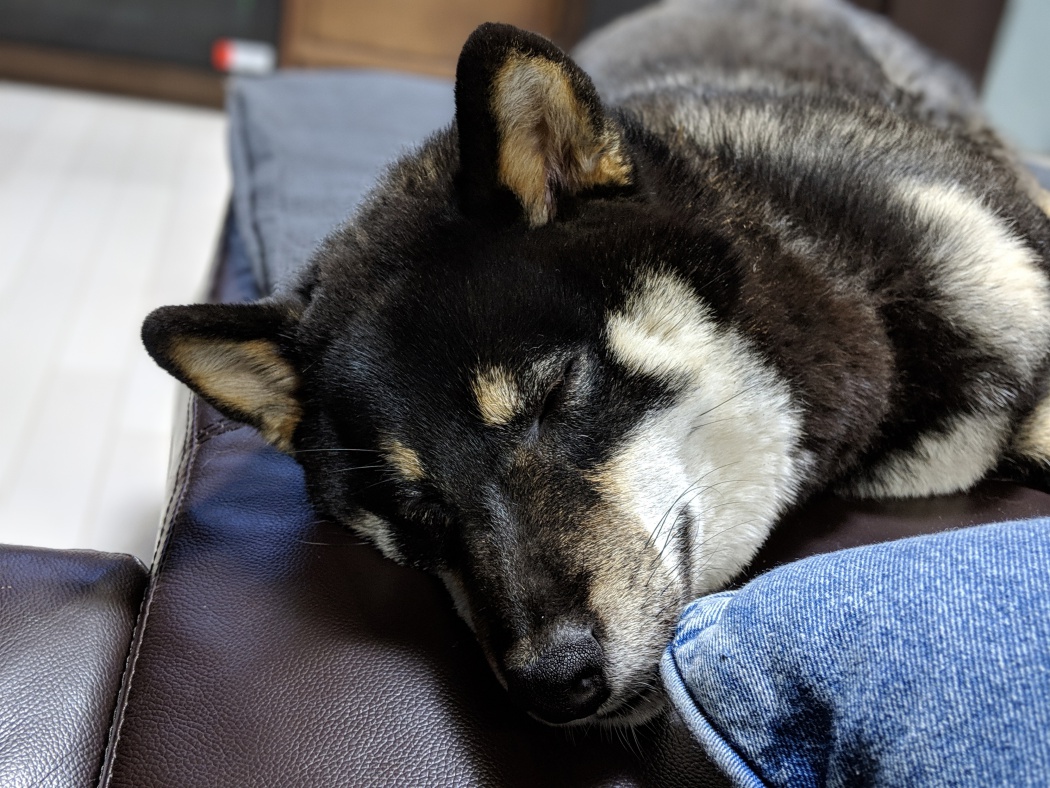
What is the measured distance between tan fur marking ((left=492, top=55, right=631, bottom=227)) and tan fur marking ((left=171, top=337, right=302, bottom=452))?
432mm

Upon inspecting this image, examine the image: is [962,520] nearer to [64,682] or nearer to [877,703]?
[877,703]

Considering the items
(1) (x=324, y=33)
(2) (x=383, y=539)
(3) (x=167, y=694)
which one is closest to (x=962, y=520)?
(2) (x=383, y=539)

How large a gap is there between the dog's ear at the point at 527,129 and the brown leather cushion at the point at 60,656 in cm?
67

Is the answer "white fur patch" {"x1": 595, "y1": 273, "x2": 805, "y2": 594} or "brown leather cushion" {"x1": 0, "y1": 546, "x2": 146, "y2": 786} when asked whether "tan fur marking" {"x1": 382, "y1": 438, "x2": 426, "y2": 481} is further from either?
"brown leather cushion" {"x1": 0, "y1": 546, "x2": 146, "y2": 786}

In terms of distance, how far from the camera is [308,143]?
2453 mm

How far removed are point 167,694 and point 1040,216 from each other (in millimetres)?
1511

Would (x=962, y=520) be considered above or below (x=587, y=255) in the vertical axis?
below

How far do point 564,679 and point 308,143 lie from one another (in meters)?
1.82

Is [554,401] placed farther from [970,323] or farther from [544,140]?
[970,323]

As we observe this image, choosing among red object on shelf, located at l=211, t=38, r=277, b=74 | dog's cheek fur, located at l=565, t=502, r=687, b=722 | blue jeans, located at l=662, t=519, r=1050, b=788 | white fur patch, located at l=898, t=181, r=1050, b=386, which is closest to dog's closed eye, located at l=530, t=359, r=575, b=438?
dog's cheek fur, located at l=565, t=502, r=687, b=722

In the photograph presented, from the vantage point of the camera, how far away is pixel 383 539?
50.8 inches

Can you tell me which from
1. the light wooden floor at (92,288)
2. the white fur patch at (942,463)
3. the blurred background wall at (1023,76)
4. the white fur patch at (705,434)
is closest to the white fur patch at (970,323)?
the white fur patch at (942,463)

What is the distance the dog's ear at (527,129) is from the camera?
115 cm

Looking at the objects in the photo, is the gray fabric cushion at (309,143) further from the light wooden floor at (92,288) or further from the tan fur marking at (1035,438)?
the tan fur marking at (1035,438)
